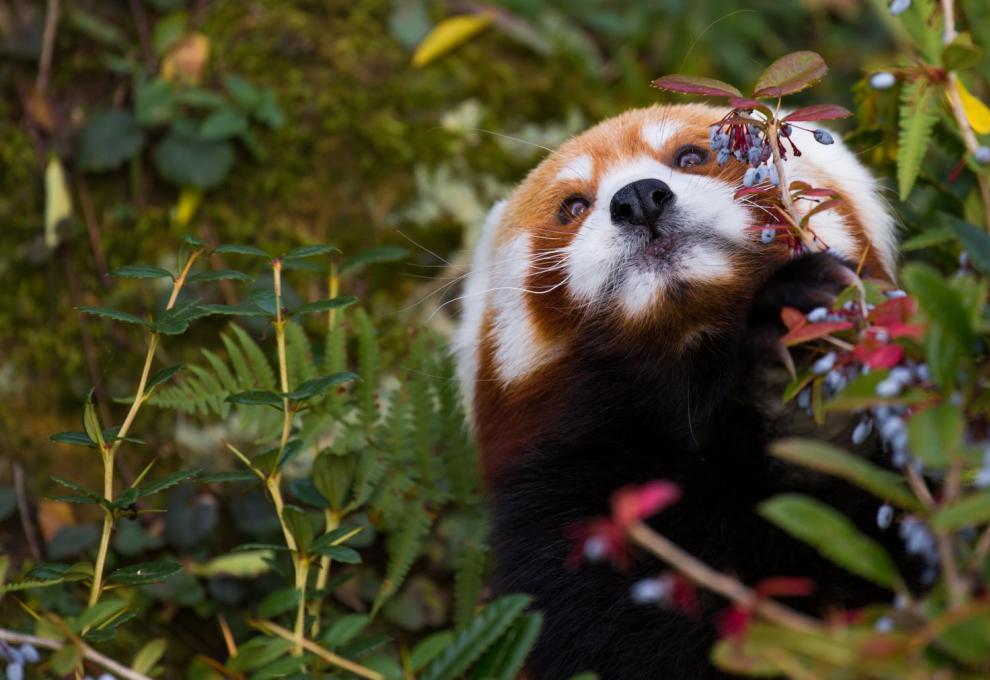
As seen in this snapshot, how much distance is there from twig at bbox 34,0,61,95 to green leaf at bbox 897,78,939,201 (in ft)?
11.6

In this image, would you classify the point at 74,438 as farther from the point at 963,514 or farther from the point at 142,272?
the point at 963,514

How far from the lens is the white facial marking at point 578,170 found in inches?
122

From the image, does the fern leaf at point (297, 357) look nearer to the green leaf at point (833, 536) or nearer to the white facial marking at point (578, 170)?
the white facial marking at point (578, 170)

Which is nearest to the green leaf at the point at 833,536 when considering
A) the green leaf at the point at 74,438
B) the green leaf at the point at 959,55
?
the green leaf at the point at 959,55

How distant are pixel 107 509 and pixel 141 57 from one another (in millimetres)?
2919

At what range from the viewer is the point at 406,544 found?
3.13 m

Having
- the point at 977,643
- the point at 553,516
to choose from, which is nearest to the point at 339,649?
the point at 553,516

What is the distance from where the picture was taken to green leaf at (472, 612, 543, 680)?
164 centimetres

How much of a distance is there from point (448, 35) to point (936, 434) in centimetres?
383

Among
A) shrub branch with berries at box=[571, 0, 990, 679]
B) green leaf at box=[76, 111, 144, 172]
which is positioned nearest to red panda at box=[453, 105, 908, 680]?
shrub branch with berries at box=[571, 0, 990, 679]

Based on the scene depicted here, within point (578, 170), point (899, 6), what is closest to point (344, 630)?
point (899, 6)

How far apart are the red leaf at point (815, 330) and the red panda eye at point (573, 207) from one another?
138cm

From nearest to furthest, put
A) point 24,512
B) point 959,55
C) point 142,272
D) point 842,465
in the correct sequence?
point 842,465
point 959,55
point 142,272
point 24,512

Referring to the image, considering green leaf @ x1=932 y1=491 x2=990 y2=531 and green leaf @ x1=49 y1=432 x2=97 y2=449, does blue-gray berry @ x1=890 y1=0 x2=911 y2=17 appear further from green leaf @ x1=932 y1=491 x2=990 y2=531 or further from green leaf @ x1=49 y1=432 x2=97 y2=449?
green leaf @ x1=49 y1=432 x2=97 y2=449
